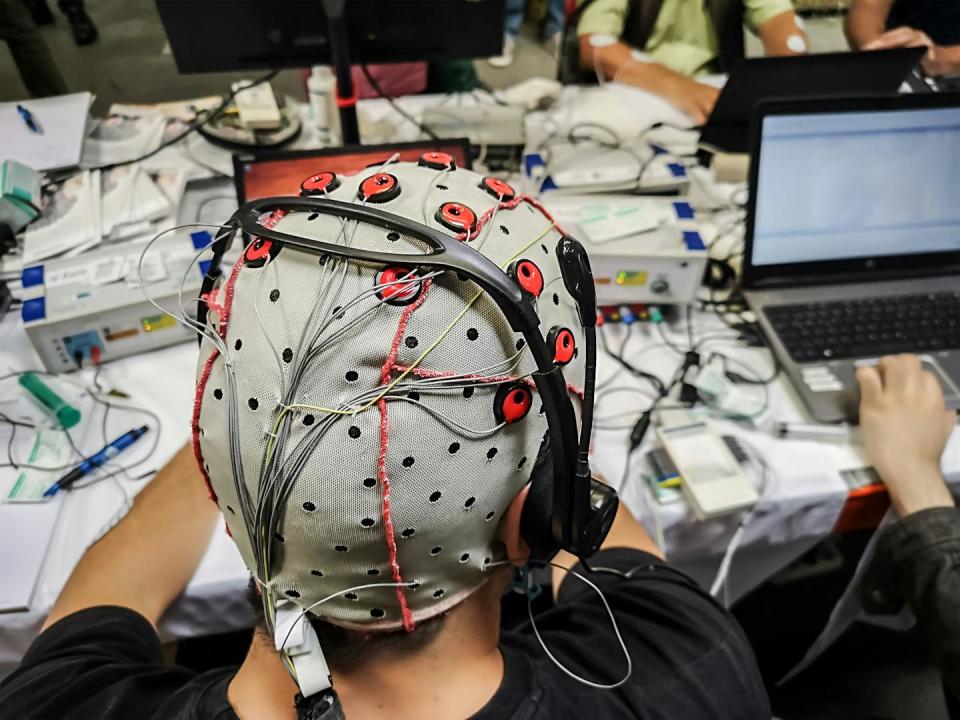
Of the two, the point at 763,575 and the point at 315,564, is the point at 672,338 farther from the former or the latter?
the point at 315,564

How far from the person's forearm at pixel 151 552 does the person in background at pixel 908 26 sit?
1.91 metres

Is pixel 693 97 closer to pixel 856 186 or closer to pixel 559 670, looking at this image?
pixel 856 186

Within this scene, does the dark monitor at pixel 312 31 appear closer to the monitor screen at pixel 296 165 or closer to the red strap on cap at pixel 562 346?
the monitor screen at pixel 296 165

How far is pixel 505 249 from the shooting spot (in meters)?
0.54

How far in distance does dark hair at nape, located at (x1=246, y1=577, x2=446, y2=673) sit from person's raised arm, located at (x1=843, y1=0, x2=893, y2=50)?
219 centimetres

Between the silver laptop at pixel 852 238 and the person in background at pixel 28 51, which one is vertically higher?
Answer: the person in background at pixel 28 51

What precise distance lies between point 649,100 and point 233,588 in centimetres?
145

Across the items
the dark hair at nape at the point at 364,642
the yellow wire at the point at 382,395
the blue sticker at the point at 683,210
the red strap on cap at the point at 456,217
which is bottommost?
the dark hair at nape at the point at 364,642

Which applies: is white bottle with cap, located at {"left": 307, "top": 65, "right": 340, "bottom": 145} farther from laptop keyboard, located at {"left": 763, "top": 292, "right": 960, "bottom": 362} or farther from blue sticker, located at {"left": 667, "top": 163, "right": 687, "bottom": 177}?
laptop keyboard, located at {"left": 763, "top": 292, "right": 960, "bottom": 362}

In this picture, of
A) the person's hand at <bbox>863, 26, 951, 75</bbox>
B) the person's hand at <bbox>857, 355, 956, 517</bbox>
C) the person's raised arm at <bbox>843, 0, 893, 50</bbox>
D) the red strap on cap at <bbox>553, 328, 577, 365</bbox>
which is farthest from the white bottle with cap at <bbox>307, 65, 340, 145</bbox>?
the person's raised arm at <bbox>843, 0, 893, 50</bbox>

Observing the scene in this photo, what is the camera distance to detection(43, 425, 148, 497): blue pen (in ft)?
2.86

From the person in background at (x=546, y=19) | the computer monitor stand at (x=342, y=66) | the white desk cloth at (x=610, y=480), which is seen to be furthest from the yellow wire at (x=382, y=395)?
the person in background at (x=546, y=19)

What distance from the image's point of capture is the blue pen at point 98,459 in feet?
2.86

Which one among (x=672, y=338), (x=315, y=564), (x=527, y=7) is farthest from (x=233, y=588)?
(x=527, y=7)
